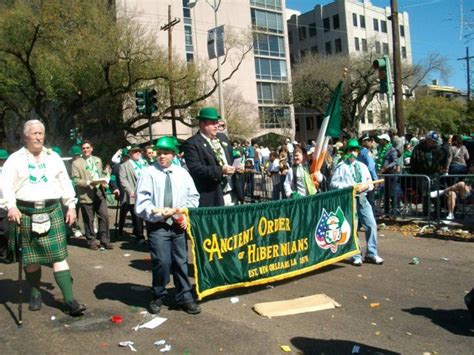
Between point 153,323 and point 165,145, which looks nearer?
point 153,323

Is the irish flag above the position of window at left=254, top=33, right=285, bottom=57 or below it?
below

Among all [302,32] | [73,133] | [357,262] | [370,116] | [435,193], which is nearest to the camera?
[357,262]

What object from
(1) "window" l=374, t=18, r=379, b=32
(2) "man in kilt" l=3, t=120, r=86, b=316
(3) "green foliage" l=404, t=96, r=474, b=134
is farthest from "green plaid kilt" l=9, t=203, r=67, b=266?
(1) "window" l=374, t=18, r=379, b=32

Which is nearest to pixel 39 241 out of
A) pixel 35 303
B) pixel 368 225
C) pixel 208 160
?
pixel 35 303

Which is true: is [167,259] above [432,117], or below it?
below

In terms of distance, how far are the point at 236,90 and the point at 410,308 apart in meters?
49.5

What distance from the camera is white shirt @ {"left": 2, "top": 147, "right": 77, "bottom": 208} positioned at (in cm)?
476

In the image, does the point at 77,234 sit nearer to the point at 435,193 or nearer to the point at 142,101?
the point at 142,101

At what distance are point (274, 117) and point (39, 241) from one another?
52.2 m

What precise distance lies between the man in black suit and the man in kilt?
1530mm

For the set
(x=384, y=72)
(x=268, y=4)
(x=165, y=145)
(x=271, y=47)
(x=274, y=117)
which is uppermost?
(x=268, y=4)

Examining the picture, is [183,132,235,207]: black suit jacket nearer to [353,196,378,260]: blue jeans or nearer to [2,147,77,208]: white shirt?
[2,147,77,208]: white shirt

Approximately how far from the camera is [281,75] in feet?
197

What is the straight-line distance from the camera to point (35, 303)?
5.21 metres
